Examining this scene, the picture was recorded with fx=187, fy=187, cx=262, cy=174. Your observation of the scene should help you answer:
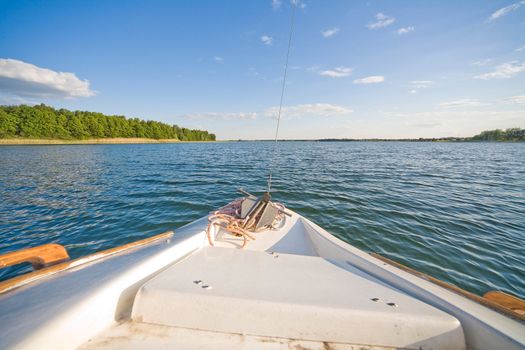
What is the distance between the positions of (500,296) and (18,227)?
9.26 meters

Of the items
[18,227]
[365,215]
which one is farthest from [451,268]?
[18,227]

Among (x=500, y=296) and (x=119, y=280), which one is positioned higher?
(x=500, y=296)

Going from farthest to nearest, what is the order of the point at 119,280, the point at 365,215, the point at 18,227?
the point at 365,215 < the point at 18,227 < the point at 119,280

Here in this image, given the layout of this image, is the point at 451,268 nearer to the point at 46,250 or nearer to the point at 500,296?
the point at 500,296

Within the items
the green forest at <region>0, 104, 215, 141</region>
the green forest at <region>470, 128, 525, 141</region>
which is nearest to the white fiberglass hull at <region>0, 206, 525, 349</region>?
the green forest at <region>0, 104, 215, 141</region>

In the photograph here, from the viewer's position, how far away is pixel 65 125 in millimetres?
52281

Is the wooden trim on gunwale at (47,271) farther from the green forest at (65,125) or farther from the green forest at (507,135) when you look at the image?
the green forest at (507,135)

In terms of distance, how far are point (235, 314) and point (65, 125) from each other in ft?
251

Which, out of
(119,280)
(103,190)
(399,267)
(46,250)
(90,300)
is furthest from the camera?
(103,190)

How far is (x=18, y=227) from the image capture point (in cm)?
502

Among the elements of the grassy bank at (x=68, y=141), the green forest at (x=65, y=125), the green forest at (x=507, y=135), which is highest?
the green forest at (x=507, y=135)

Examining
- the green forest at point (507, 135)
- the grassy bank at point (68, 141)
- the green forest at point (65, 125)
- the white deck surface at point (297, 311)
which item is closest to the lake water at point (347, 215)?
the white deck surface at point (297, 311)

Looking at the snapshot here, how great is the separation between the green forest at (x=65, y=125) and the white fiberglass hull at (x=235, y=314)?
68.5 meters

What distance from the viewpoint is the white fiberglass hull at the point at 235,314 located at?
1.14m
